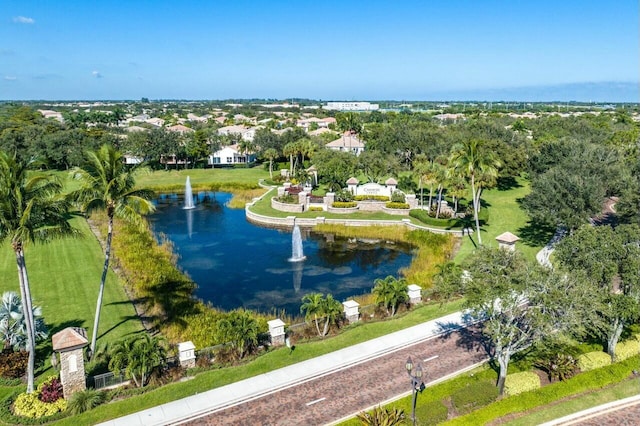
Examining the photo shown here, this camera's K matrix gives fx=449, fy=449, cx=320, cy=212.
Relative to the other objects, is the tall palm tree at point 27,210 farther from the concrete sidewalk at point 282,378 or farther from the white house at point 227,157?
the white house at point 227,157

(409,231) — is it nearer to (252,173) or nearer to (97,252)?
(97,252)

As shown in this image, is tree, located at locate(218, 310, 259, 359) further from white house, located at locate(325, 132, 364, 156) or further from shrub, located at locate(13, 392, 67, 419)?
white house, located at locate(325, 132, 364, 156)

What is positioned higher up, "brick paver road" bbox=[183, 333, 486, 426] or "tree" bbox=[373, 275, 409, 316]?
"tree" bbox=[373, 275, 409, 316]

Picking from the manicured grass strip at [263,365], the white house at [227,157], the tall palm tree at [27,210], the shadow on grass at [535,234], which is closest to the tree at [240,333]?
the manicured grass strip at [263,365]

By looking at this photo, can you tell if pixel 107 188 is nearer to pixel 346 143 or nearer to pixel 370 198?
pixel 370 198

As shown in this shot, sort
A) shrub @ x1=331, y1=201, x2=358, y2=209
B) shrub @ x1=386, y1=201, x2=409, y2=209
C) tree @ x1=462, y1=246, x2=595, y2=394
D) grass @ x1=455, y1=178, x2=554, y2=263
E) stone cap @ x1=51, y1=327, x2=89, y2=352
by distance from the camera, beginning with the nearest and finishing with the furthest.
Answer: tree @ x1=462, y1=246, x2=595, y2=394, stone cap @ x1=51, y1=327, x2=89, y2=352, grass @ x1=455, y1=178, x2=554, y2=263, shrub @ x1=386, y1=201, x2=409, y2=209, shrub @ x1=331, y1=201, x2=358, y2=209

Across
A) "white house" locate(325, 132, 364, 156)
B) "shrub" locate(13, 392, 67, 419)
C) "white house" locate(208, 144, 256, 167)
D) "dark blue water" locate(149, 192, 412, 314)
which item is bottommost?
"dark blue water" locate(149, 192, 412, 314)

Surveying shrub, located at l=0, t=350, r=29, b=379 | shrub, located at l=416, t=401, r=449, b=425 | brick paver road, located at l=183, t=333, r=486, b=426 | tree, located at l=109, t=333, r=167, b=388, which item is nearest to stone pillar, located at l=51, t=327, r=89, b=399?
tree, located at l=109, t=333, r=167, b=388
